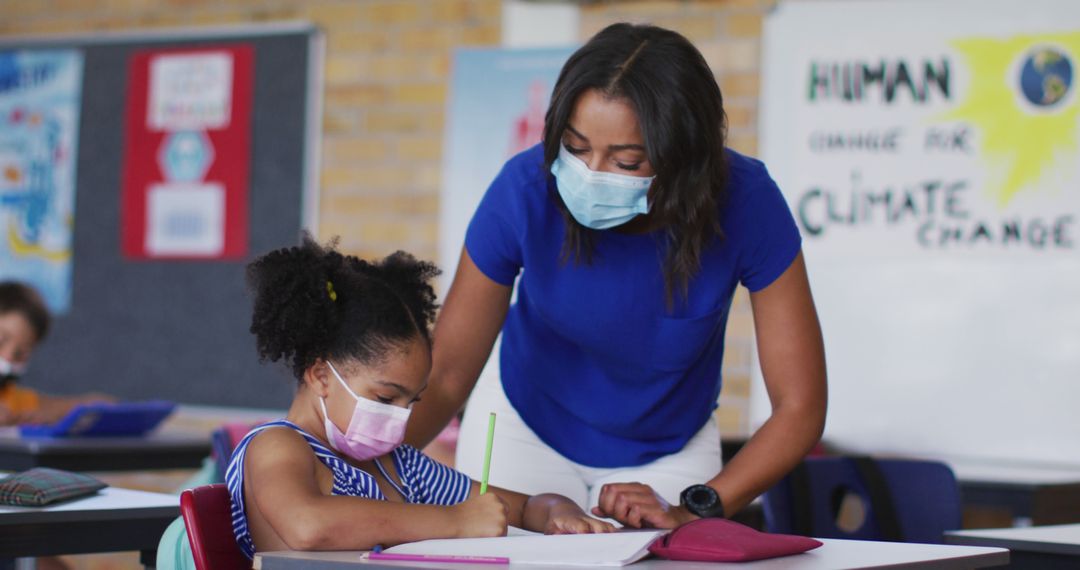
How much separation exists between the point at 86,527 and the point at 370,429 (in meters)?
0.49

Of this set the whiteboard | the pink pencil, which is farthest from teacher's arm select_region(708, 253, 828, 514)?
the whiteboard

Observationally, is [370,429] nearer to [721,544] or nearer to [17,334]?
[721,544]

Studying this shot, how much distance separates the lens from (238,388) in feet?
15.4

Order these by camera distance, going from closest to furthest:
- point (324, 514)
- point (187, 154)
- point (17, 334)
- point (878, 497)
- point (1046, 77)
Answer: point (324, 514)
point (878, 497)
point (1046, 77)
point (17, 334)
point (187, 154)

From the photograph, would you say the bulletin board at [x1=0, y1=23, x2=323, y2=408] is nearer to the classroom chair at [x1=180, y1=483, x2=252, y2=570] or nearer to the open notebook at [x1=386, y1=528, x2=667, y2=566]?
the classroom chair at [x1=180, y1=483, x2=252, y2=570]

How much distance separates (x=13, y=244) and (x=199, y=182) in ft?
2.68

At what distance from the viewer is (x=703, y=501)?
177 centimetres

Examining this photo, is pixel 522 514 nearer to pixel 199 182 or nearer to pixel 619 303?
pixel 619 303

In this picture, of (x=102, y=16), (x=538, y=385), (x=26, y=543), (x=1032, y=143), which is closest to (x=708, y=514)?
(x=538, y=385)

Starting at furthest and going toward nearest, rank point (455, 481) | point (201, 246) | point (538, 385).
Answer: point (201, 246), point (538, 385), point (455, 481)

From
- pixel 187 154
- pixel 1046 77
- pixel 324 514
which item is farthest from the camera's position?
pixel 187 154

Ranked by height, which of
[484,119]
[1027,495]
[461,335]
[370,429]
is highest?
[484,119]

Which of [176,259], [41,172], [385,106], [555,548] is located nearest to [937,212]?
[385,106]

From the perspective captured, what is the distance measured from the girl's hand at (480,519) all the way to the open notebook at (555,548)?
0.09ft
